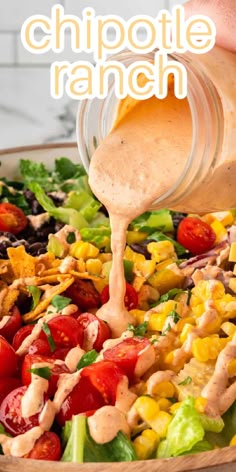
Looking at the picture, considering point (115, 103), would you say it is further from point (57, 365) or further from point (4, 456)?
point (4, 456)

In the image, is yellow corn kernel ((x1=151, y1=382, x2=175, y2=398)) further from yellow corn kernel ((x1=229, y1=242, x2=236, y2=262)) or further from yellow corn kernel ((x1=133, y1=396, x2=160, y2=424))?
yellow corn kernel ((x1=229, y1=242, x2=236, y2=262))

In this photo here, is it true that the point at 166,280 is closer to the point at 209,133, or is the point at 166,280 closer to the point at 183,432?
the point at 209,133

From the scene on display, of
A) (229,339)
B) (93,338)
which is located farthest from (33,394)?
(229,339)

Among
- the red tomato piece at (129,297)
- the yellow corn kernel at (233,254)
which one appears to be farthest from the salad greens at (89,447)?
the yellow corn kernel at (233,254)

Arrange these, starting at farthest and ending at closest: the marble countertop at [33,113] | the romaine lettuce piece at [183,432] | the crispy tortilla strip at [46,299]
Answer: the marble countertop at [33,113] < the crispy tortilla strip at [46,299] < the romaine lettuce piece at [183,432]

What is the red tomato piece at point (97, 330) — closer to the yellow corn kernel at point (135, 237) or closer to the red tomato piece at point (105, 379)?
the red tomato piece at point (105, 379)
